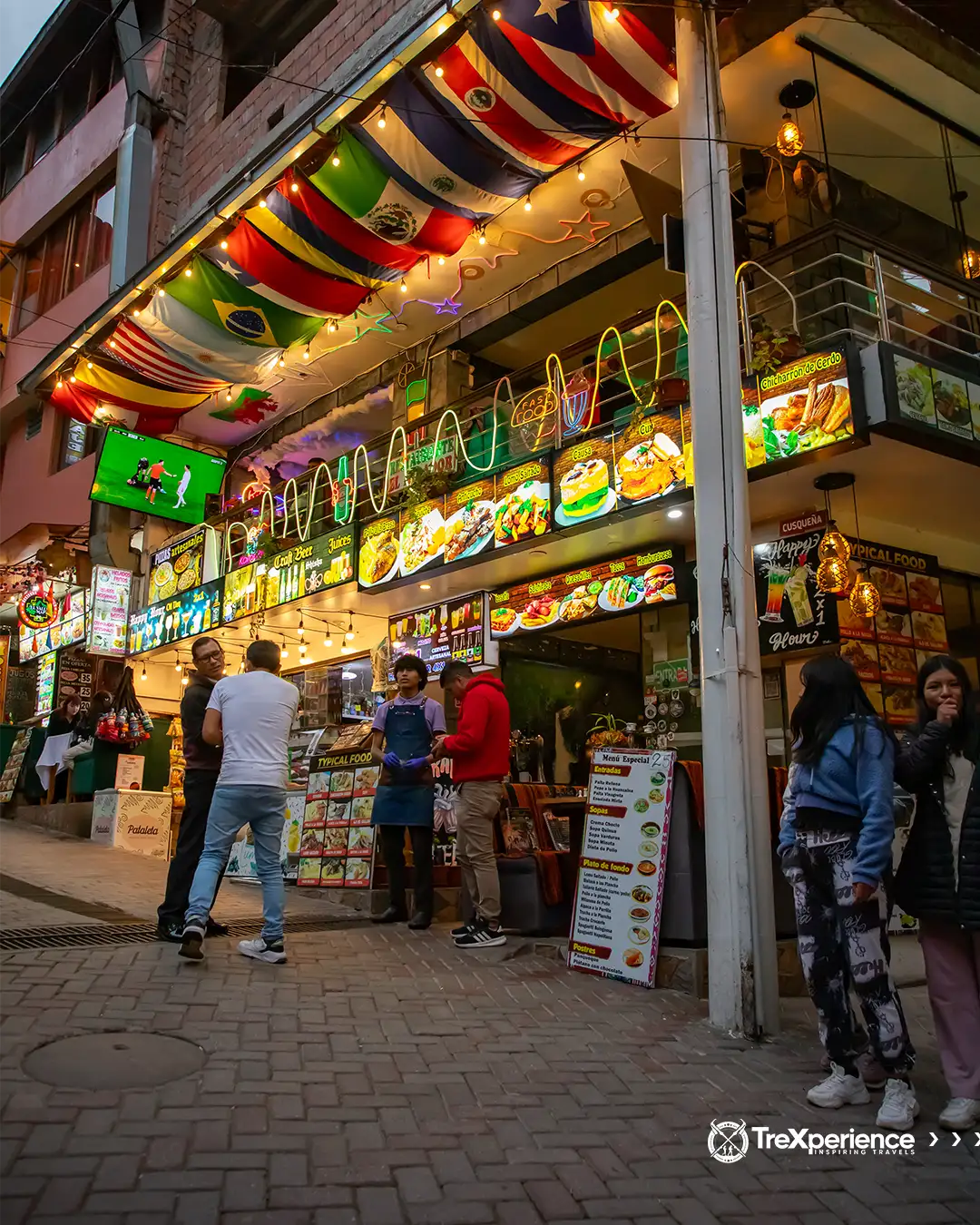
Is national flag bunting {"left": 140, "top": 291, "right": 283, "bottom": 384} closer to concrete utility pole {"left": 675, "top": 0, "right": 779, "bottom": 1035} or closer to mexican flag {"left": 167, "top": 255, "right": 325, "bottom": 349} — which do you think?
mexican flag {"left": 167, "top": 255, "right": 325, "bottom": 349}

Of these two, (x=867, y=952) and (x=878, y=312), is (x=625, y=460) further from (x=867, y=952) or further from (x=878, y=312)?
(x=867, y=952)

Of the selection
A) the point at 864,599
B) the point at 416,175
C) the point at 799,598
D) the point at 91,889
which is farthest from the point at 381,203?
the point at 91,889

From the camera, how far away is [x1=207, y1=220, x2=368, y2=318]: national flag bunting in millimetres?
10977

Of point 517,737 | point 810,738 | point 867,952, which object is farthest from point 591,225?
point 867,952

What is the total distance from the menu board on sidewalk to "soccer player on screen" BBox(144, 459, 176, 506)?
12.4m

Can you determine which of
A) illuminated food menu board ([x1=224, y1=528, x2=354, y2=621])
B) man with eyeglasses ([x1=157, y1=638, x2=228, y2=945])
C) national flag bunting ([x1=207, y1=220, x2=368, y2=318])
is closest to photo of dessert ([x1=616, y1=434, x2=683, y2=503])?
national flag bunting ([x1=207, y1=220, x2=368, y2=318])

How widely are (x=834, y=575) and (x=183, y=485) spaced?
12359mm

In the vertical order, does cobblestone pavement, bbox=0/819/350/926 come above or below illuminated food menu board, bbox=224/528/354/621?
below

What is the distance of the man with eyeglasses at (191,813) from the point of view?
5754 millimetres

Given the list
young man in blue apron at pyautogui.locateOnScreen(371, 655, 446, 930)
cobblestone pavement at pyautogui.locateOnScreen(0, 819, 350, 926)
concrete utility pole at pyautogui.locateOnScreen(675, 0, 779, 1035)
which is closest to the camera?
concrete utility pole at pyautogui.locateOnScreen(675, 0, 779, 1035)

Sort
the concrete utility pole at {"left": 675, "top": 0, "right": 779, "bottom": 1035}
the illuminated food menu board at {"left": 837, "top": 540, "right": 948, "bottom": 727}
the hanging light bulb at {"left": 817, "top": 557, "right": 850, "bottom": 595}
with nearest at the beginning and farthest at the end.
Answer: the concrete utility pole at {"left": 675, "top": 0, "right": 779, "bottom": 1035} → the hanging light bulb at {"left": 817, "top": 557, "right": 850, "bottom": 595} → the illuminated food menu board at {"left": 837, "top": 540, "right": 948, "bottom": 727}

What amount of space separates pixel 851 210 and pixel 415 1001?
10.3 m

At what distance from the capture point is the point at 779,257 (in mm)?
8891

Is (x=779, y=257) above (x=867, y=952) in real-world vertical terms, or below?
above
